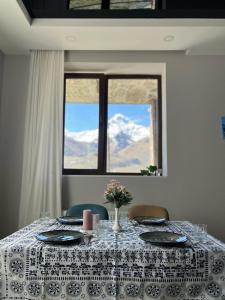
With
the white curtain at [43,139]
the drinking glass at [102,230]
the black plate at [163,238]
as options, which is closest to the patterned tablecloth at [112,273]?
the black plate at [163,238]

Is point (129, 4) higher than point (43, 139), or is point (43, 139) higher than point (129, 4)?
point (129, 4)

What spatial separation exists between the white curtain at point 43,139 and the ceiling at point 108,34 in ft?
0.94

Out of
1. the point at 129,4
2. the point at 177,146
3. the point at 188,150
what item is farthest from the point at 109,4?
the point at 188,150

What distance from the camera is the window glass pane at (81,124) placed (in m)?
3.80

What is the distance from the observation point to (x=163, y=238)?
69.8 inches

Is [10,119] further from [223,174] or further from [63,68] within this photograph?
[223,174]

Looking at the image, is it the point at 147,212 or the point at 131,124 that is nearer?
the point at 147,212

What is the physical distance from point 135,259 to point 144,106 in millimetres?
2725

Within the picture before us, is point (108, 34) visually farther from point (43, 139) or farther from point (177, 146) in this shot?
point (177, 146)

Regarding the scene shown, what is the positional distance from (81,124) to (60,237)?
230cm

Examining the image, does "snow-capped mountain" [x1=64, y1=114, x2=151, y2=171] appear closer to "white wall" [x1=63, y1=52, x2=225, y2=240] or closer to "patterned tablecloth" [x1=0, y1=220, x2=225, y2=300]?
"white wall" [x1=63, y1=52, x2=225, y2=240]

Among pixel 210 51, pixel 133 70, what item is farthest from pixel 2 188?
pixel 210 51

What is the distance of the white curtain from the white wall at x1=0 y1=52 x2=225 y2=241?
0.15m

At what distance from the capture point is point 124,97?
3.94 metres
